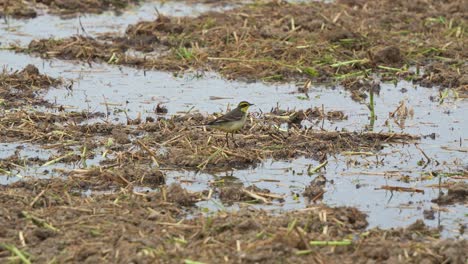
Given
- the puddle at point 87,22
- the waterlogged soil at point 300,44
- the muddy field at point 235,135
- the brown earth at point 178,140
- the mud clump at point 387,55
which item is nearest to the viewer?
the muddy field at point 235,135

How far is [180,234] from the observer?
895 centimetres

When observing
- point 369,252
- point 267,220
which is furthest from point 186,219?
point 369,252

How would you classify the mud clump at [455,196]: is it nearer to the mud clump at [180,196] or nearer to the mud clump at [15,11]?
the mud clump at [180,196]

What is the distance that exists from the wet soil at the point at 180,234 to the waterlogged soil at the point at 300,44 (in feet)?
21.3

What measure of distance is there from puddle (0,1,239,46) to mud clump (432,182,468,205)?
9225mm

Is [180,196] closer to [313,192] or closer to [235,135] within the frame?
[313,192]

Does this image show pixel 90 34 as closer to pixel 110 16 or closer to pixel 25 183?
pixel 110 16

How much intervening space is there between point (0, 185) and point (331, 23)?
9.21m

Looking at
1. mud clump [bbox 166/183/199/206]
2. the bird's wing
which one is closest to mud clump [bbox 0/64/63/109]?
the bird's wing

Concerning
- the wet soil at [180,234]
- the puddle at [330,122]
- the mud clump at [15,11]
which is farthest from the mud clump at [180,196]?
the mud clump at [15,11]

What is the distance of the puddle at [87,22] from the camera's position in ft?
60.8

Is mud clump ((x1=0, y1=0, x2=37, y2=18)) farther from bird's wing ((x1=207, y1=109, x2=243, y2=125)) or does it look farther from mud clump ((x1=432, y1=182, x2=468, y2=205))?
mud clump ((x1=432, y1=182, x2=468, y2=205))

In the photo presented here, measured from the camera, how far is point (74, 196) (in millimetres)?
10078

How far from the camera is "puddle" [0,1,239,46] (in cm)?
1855
